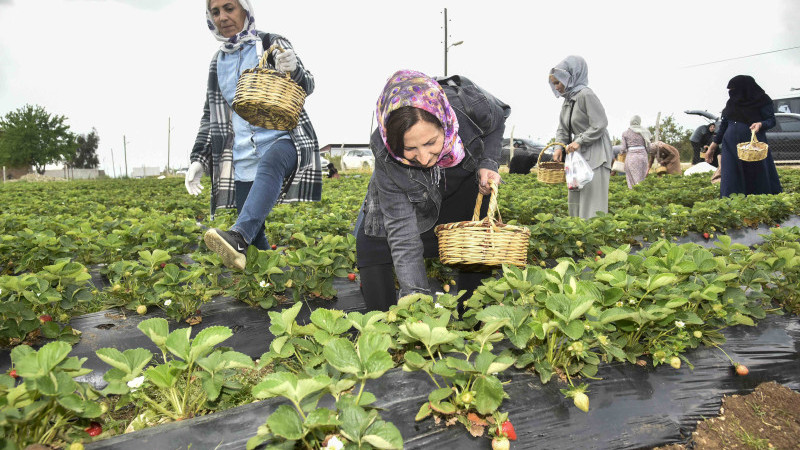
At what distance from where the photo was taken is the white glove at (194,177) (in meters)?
3.25

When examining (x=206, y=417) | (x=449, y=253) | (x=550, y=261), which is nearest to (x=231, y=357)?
(x=206, y=417)

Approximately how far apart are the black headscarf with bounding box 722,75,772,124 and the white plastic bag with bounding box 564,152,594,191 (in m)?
2.84

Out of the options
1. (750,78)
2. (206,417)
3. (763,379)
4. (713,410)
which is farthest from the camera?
(750,78)

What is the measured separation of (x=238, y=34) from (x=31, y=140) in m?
53.5

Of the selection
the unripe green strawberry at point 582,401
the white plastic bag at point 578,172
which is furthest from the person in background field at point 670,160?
the unripe green strawberry at point 582,401

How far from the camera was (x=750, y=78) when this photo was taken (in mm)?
5648

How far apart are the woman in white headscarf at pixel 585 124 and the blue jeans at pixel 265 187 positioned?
2.55 metres

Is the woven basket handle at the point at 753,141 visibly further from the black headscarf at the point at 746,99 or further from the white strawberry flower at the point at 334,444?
the white strawberry flower at the point at 334,444

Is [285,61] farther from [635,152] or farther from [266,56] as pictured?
[635,152]

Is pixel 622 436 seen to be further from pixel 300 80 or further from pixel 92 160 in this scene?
pixel 92 160

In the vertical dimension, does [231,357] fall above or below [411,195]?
below

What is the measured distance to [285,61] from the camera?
2.69 m

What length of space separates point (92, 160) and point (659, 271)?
2897 inches

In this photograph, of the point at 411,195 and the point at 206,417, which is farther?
the point at 411,195
